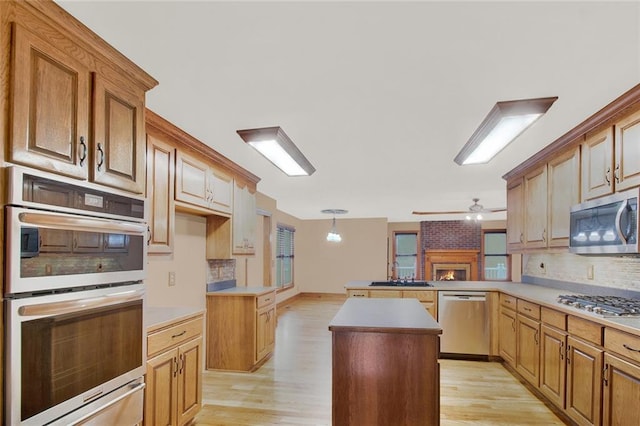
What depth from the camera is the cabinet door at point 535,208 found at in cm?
353

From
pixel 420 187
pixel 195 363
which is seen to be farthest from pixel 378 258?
pixel 195 363

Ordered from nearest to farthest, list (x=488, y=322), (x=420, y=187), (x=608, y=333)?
(x=608, y=333)
(x=488, y=322)
(x=420, y=187)

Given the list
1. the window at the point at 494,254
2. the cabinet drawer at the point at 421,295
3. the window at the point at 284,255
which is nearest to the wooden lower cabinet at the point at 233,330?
the cabinet drawer at the point at 421,295

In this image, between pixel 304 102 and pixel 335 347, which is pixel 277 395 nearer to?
pixel 335 347

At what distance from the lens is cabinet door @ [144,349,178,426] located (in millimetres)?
2135

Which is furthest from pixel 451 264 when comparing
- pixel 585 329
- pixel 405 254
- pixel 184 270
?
pixel 184 270

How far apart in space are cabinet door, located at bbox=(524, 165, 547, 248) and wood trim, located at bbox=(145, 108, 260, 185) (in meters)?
3.11

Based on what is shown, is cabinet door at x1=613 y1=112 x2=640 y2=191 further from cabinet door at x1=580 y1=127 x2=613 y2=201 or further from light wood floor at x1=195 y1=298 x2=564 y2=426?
light wood floor at x1=195 y1=298 x2=564 y2=426

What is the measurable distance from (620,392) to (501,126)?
1.79 meters

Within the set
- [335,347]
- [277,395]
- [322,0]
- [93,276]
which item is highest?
[322,0]

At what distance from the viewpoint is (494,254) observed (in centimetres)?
982

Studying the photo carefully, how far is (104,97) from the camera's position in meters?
1.69

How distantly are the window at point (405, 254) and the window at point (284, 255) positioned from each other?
3.10 m

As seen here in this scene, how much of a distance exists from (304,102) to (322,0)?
930 millimetres
